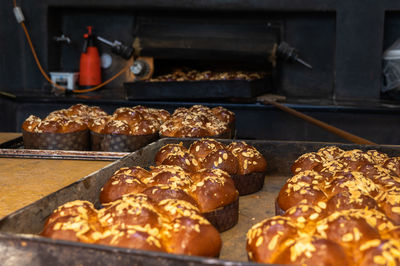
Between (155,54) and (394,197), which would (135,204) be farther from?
(155,54)

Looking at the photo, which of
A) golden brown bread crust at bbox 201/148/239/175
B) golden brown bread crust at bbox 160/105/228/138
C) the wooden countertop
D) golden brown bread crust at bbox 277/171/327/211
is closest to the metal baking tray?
the wooden countertop

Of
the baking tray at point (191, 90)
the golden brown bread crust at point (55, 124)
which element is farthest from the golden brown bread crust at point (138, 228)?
the baking tray at point (191, 90)

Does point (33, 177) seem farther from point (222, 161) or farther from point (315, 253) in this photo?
point (315, 253)

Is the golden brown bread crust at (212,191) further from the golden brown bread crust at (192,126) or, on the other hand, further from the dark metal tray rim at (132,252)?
the golden brown bread crust at (192,126)

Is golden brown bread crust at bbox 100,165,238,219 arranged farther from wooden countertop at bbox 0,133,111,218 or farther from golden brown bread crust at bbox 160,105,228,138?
golden brown bread crust at bbox 160,105,228,138

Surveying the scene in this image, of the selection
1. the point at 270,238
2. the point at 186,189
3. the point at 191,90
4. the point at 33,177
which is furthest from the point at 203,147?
the point at 191,90

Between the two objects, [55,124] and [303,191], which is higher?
[55,124]
